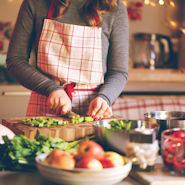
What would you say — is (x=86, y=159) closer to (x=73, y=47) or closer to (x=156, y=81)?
(x=73, y=47)

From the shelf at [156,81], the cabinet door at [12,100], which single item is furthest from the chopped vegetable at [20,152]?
the shelf at [156,81]

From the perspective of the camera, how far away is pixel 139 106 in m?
2.73

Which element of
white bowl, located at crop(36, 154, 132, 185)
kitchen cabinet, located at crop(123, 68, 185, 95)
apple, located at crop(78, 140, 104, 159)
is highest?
kitchen cabinet, located at crop(123, 68, 185, 95)

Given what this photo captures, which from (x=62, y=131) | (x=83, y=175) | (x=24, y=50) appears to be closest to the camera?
(x=83, y=175)

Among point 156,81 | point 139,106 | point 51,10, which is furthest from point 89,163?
point 156,81

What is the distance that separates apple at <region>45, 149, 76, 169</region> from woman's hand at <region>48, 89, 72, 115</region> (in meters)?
0.53

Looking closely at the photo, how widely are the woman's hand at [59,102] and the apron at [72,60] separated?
0.49ft

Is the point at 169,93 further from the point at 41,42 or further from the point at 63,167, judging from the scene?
the point at 63,167

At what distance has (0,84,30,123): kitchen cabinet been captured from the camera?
→ 2.80m

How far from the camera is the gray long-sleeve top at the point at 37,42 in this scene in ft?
4.39

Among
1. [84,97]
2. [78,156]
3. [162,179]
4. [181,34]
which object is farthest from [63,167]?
[181,34]

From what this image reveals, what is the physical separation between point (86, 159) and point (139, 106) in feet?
6.87

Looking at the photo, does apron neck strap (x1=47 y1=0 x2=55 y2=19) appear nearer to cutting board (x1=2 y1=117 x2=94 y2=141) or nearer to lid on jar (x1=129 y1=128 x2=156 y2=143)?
cutting board (x1=2 y1=117 x2=94 y2=141)

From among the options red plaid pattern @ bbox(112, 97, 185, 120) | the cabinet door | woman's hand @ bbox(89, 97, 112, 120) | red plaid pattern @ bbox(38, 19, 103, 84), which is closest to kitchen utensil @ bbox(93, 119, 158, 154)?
woman's hand @ bbox(89, 97, 112, 120)
